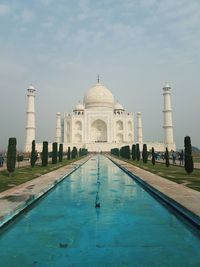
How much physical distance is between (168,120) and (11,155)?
35.5 metres

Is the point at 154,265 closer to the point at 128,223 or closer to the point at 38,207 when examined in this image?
the point at 128,223

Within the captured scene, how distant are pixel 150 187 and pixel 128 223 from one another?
3.37 m

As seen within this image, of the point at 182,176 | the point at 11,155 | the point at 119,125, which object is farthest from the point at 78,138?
the point at 182,176

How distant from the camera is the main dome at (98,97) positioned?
5419 cm

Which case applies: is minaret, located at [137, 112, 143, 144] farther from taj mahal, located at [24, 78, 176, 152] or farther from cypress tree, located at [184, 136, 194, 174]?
cypress tree, located at [184, 136, 194, 174]

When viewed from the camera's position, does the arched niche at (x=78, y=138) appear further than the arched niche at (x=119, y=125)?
No

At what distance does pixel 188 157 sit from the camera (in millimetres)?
11984

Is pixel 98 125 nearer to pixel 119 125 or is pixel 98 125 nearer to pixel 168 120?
pixel 119 125

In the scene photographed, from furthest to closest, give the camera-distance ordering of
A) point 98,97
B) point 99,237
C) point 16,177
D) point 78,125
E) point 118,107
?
point 118,107
point 98,97
point 78,125
point 16,177
point 99,237

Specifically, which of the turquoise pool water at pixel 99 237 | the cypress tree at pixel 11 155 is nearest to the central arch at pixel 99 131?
the cypress tree at pixel 11 155

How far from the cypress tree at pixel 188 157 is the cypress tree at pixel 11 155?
694cm

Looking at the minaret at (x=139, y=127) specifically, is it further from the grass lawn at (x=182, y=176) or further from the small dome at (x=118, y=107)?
the grass lawn at (x=182, y=176)

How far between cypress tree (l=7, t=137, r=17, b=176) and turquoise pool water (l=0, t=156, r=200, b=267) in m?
6.09

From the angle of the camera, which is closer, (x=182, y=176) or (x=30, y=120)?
(x=182, y=176)
